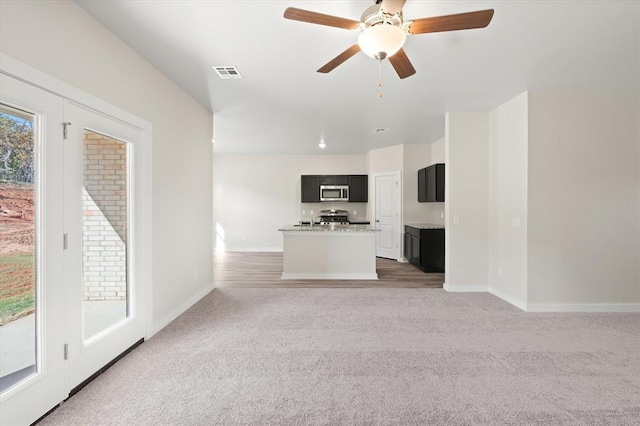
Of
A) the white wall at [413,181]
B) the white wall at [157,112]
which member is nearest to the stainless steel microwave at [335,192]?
the white wall at [413,181]

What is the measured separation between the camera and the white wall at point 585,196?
3.39 metres

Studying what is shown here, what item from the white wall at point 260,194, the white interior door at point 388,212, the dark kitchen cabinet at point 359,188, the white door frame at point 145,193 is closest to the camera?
the white door frame at point 145,193

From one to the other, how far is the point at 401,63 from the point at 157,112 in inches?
95.8

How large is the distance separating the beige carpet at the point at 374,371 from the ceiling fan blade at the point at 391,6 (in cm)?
243

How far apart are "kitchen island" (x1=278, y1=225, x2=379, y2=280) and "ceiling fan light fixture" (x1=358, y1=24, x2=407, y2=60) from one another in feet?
11.9

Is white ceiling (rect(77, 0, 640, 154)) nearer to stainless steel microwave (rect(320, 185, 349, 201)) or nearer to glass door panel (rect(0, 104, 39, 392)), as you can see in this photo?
glass door panel (rect(0, 104, 39, 392))

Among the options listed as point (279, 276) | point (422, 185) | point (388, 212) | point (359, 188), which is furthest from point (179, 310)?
point (359, 188)

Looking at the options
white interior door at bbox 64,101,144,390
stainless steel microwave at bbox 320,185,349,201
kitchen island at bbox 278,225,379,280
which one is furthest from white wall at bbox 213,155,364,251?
white interior door at bbox 64,101,144,390

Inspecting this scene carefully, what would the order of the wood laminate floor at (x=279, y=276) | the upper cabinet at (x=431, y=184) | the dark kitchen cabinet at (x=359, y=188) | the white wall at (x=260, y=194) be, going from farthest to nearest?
the white wall at (x=260, y=194) < the dark kitchen cabinet at (x=359, y=188) < the upper cabinet at (x=431, y=184) < the wood laminate floor at (x=279, y=276)

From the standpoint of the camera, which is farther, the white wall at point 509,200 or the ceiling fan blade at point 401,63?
the white wall at point 509,200

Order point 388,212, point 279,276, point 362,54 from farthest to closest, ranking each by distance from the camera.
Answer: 1. point 388,212
2. point 279,276
3. point 362,54

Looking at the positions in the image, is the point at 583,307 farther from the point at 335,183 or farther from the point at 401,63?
the point at 335,183

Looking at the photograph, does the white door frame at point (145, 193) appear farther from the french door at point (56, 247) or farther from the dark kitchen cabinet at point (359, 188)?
the dark kitchen cabinet at point (359, 188)

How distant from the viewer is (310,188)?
25.3 feet
